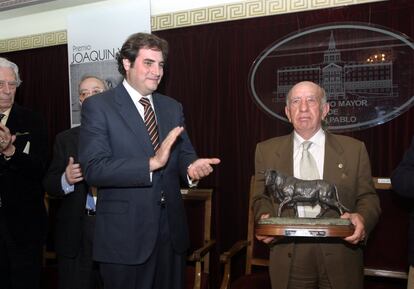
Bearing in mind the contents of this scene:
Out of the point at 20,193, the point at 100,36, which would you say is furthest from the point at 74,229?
the point at 100,36

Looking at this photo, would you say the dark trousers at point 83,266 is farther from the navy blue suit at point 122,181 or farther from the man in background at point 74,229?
the navy blue suit at point 122,181

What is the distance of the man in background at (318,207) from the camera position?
204cm

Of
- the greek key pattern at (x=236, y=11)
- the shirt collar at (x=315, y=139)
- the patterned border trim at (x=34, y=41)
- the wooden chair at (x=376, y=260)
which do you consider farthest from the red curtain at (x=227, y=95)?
the patterned border trim at (x=34, y=41)

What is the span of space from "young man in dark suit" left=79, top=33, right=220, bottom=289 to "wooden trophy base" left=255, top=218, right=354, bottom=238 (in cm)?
37

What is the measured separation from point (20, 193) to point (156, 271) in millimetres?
1069

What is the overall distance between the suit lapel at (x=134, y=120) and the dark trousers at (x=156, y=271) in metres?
0.30

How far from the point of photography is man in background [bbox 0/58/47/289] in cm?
244

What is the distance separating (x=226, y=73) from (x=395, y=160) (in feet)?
4.49

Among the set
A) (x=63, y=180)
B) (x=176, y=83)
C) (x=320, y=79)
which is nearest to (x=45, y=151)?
(x=63, y=180)

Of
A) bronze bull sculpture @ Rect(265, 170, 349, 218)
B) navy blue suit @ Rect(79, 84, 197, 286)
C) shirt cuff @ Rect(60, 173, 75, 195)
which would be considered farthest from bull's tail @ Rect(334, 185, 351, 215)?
shirt cuff @ Rect(60, 173, 75, 195)

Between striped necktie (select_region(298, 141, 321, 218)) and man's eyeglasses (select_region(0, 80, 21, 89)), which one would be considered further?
man's eyeglasses (select_region(0, 80, 21, 89))

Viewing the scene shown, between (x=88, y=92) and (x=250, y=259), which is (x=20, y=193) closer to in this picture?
(x=88, y=92)

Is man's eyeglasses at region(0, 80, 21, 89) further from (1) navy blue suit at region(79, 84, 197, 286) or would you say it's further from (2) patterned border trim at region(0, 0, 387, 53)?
(2) patterned border trim at region(0, 0, 387, 53)

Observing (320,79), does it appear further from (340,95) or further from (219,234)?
(219,234)
